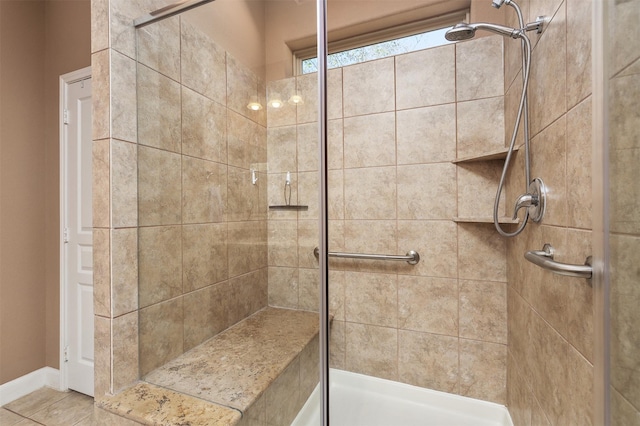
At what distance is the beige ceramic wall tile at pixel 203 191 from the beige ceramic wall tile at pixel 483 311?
4.25 ft

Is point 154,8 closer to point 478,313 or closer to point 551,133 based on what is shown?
point 551,133

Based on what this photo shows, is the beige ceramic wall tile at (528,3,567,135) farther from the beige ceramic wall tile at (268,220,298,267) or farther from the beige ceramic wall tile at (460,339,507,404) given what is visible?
the beige ceramic wall tile at (460,339,507,404)

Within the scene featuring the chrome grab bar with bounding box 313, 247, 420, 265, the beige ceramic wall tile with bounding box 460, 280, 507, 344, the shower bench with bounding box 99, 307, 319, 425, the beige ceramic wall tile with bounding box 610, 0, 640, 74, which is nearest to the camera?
the beige ceramic wall tile with bounding box 610, 0, 640, 74

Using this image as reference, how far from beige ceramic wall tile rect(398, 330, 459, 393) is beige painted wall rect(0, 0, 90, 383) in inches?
91.5

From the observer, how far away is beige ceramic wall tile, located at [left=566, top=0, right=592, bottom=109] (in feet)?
2.18

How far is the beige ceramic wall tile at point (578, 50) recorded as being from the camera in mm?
664

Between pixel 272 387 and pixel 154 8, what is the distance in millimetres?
1621

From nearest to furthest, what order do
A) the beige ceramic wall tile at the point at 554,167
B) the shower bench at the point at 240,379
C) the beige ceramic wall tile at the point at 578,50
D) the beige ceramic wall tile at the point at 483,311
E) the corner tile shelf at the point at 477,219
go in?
the beige ceramic wall tile at the point at 578,50
the beige ceramic wall tile at the point at 554,167
the shower bench at the point at 240,379
the corner tile shelf at the point at 477,219
the beige ceramic wall tile at the point at 483,311

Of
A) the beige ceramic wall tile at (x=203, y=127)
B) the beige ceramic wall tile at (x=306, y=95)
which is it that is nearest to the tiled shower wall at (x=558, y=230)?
the beige ceramic wall tile at (x=306, y=95)

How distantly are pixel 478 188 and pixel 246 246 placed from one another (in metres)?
1.21

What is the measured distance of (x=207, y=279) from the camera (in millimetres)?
1158

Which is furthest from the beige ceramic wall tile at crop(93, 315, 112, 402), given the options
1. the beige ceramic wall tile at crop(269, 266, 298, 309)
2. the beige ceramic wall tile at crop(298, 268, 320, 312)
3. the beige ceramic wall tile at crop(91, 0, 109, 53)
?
the beige ceramic wall tile at crop(91, 0, 109, 53)

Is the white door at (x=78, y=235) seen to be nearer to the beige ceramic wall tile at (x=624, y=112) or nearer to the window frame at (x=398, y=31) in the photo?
the window frame at (x=398, y=31)

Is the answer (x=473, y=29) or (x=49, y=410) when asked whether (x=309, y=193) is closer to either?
(x=473, y=29)
